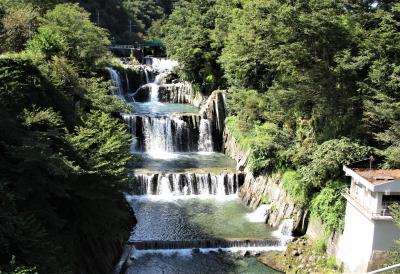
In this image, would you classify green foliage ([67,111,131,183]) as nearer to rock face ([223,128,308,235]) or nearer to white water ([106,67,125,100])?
rock face ([223,128,308,235])

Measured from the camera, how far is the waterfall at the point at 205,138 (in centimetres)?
3519

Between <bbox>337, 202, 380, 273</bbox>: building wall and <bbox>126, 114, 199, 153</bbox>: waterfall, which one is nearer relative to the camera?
<bbox>337, 202, 380, 273</bbox>: building wall

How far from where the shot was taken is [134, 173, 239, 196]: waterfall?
87.2ft

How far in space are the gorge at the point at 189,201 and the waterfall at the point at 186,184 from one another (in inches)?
2.3

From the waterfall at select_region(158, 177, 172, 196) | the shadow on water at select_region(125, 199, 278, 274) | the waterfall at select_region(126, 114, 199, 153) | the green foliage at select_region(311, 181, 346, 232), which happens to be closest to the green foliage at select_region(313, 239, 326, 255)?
the green foliage at select_region(311, 181, 346, 232)

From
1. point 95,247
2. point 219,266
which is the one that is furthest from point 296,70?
point 95,247

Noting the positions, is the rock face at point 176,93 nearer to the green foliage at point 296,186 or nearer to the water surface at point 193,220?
the water surface at point 193,220

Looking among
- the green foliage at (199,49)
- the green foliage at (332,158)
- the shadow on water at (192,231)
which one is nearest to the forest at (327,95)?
the green foliage at (332,158)

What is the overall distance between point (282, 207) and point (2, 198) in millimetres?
14801

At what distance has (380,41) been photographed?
19031 mm

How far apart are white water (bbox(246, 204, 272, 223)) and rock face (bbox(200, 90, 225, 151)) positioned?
37.6ft

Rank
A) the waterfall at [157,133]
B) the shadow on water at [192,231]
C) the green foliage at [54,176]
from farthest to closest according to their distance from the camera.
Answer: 1. the waterfall at [157,133]
2. the shadow on water at [192,231]
3. the green foliage at [54,176]

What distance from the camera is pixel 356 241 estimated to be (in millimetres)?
16844

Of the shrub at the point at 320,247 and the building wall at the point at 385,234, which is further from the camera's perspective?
the shrub at the point at 320,247
